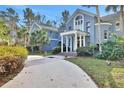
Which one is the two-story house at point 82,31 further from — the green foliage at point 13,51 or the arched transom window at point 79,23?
the green foliage at point 13,51

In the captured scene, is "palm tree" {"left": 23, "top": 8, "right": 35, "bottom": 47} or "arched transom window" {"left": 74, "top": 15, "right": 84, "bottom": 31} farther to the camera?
"arched transom window" {"left": 74, "top": 15, "right": 84, "bottom": 31}

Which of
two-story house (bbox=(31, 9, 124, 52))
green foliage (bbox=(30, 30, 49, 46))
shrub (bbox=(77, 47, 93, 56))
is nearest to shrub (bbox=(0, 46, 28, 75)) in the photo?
green foliage (bbox=(30, 30, 49, 46))

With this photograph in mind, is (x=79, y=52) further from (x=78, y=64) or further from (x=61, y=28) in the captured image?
(x=61, y=28)

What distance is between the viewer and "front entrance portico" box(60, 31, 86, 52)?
3436mm

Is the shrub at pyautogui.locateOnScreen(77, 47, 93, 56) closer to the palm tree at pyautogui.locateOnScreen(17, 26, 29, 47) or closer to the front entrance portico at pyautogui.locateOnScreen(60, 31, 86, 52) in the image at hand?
the front entrance portico at pyautogui.locateOnScreen(60, 31, 86, 52)

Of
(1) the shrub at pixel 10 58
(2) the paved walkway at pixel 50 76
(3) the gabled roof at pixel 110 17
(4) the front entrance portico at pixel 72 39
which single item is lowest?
(2) the paved walkway at pixel 50 76

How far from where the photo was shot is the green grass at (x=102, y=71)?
315 centimetres

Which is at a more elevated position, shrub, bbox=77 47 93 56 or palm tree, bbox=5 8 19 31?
palm tree, bbox=5 8 19 31

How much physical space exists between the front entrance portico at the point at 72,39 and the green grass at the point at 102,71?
0.55 ft

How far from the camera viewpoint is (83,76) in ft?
10.5

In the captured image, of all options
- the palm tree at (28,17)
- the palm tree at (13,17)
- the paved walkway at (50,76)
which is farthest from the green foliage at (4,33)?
the paved walkway at (50,76)

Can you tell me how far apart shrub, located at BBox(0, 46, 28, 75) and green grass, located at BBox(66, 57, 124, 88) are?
63cm

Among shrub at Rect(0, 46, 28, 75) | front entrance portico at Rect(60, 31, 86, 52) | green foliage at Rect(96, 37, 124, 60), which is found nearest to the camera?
shrub at Rect(0, 46, 28, 75)

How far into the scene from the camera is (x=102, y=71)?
3252 millimetres
